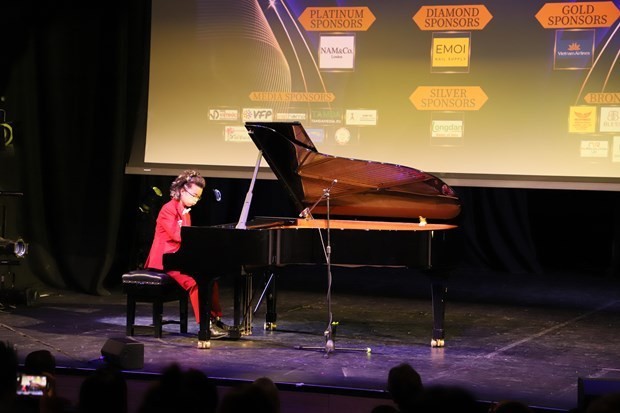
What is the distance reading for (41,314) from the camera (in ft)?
26.8

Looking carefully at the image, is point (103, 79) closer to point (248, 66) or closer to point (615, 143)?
point (248, 66)

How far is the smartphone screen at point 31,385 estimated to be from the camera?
11.3ft

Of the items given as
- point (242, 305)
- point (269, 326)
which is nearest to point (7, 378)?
point (242, 305)

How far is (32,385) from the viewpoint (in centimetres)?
344

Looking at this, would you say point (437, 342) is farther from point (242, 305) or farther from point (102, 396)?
point (102, 396)

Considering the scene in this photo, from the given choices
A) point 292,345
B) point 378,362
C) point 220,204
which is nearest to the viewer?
point 378,362

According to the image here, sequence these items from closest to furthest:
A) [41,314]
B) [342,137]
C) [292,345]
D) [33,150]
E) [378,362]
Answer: [378,362]
[292,345]
[41,314]
[342,137]
[33,150]

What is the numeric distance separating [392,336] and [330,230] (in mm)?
1132

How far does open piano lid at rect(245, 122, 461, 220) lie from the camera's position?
6836 mm

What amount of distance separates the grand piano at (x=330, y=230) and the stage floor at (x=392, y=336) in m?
0.42

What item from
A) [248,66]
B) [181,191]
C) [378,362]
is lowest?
[378,362]

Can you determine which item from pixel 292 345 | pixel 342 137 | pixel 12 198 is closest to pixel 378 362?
pixel 292 345

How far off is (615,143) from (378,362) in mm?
3244

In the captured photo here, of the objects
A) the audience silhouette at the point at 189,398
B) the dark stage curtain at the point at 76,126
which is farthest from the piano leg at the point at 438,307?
the audience silhouette at the point at 189,398
